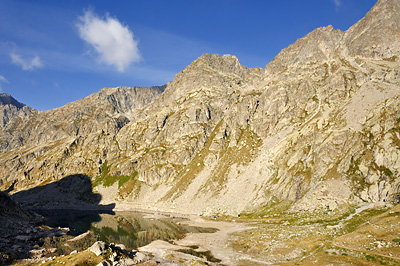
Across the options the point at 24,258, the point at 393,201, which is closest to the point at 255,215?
the point at 393,201

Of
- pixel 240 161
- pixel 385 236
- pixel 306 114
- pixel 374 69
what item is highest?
pixel 374 69

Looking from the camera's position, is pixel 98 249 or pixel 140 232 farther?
pixel 140 232

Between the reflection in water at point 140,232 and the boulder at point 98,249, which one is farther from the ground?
the boulder at point 98,249

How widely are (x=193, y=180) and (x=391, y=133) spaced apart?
127 m

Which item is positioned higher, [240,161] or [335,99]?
[335,99]

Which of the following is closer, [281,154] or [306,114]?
[281,154]

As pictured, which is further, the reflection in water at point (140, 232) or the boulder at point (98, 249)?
the reflection in water at point (140, 232)

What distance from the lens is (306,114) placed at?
183m

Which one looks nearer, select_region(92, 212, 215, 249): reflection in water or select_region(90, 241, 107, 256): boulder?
select_region(90, 241, 107, 256): boulder

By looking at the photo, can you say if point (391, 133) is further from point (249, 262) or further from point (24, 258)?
point (24, 258)

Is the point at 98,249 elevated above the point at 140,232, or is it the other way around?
the point at 98,249

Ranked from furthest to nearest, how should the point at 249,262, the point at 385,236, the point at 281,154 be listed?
the point at 281,154
the point at 249,262
the point at 385,236

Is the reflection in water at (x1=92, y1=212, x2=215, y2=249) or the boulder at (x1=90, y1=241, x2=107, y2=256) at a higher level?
the boulder at (x1=90, y1=241, x2=107, y2=256)

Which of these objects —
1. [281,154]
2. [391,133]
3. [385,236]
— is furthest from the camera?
[281,154]
